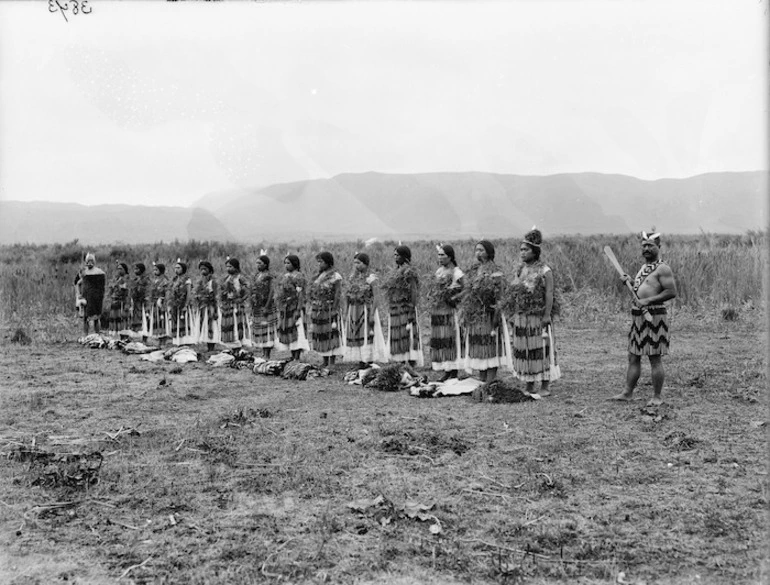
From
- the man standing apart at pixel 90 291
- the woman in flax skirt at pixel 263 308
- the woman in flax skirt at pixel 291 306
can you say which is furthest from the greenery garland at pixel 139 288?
the woman in flax skirt at pixel 291 306

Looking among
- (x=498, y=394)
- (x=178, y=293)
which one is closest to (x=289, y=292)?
(x=178, y=293)

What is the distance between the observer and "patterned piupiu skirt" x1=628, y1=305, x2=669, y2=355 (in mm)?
7285

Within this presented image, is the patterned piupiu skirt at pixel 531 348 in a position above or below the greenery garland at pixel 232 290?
below

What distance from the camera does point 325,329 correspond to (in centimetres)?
1103

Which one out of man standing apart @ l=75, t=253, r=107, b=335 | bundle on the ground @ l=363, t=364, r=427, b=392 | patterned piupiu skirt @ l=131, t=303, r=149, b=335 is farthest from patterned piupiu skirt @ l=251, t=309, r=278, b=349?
man standing apart @ l=75, t=253, r=107, b=335

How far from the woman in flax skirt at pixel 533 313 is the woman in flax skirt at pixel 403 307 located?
2.06 metres

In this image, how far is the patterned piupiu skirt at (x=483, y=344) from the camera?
878 cm

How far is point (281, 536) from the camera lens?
423 cm

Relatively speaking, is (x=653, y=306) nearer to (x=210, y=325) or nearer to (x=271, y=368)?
(x=271, y=368)

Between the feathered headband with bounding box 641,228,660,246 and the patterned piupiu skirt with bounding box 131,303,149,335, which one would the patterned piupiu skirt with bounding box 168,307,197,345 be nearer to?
the patterned piupiu skirt with bounding box 131,303,149,335

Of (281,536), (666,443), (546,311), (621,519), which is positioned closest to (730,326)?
(546,311)

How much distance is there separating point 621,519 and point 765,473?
1716mm

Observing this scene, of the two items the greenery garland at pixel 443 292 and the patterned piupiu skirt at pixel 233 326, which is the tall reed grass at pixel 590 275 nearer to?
the patterned piupiu skirt at pixel 233 326

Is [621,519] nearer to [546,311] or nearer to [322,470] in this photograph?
[322,470]
